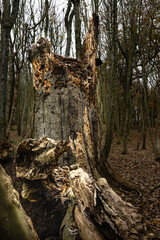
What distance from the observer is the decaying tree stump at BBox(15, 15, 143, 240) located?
152cm

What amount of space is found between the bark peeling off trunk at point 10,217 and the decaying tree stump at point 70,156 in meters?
0.82

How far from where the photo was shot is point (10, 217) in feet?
2.65

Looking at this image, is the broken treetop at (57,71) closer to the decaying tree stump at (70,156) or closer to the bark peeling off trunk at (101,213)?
the decaying tree stump at (70,156)

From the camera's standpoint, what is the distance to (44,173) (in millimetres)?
1848

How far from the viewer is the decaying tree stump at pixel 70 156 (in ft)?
5.00

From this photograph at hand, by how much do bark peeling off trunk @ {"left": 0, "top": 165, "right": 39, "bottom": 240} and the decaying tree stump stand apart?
0.82 meters

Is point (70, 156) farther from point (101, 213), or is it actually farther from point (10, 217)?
point (10, 217)

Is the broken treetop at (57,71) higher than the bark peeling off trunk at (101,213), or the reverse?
the broken treetop at (57,71)

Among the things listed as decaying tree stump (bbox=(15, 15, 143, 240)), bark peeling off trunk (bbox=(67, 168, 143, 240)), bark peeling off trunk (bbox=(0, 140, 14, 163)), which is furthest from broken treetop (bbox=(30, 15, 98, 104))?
bark peeling off trunk (bbox=(67, 168, 143, 240))

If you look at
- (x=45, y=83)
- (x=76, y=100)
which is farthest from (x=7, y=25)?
(x=76, y=100)

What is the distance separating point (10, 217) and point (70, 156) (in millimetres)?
1729

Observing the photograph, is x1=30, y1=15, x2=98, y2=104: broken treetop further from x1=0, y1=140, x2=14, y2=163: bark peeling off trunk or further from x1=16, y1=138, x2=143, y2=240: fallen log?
x1=16, y1=138, x2=143, y2=240: fallen log

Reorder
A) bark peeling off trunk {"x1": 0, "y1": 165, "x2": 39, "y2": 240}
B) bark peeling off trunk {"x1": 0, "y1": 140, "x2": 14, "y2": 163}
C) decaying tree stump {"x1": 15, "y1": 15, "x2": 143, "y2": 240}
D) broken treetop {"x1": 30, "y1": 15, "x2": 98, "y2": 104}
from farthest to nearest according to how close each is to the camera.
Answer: broken treetop {"x1": 30, "y1": 15, "x2": 98, "y2": 104} < bark peeling off trunk {"x1": 0, "y1": 140, "x2": 14, "y2": 163} < decaying tree stump {"x1": 15, "y1": 15, "x2": 143, "y2": 240} < bark peeling off trunk {"x1": 0, "y1": 165, "x2": 39, "y2": 240}

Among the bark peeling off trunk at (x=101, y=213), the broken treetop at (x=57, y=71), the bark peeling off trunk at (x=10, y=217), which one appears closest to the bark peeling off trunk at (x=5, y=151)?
the broken treetop at (x=57, y=71)
